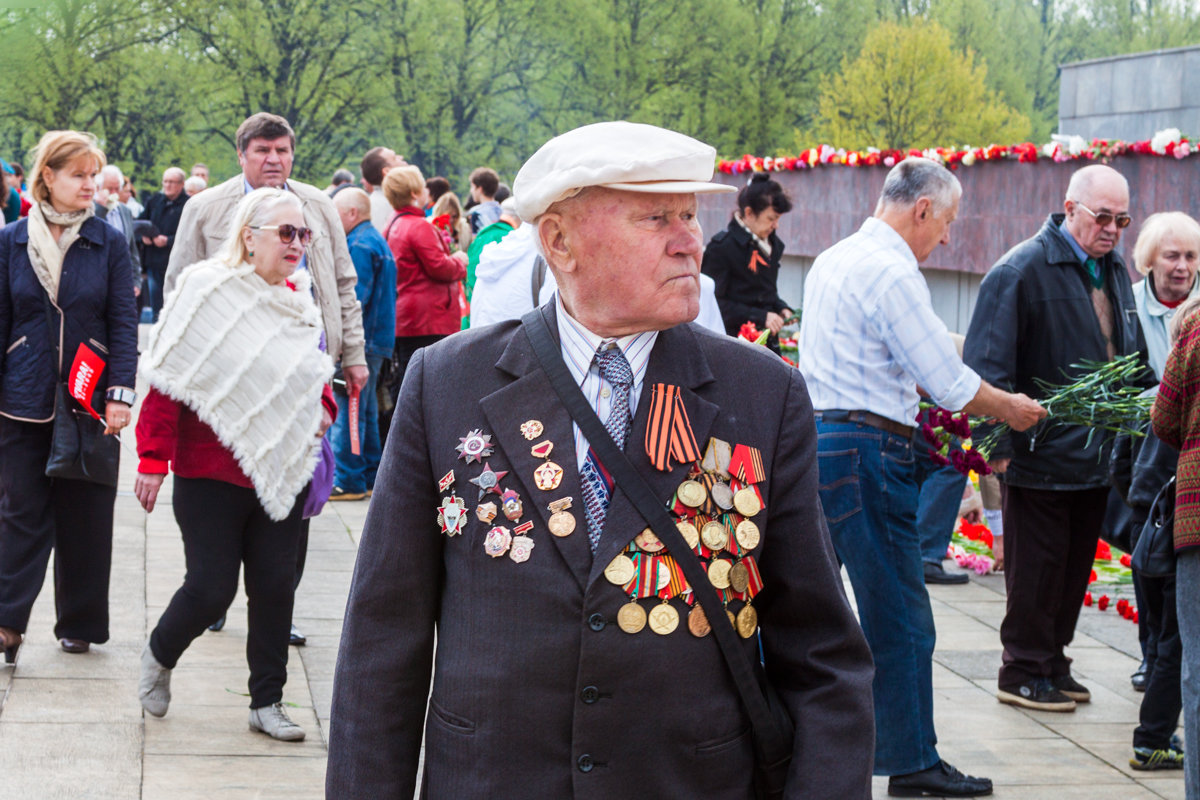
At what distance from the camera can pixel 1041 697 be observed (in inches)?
236

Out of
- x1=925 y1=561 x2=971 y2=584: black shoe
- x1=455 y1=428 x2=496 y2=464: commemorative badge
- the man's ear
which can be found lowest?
x1=925 y1=561 x2=971 y2=584: black shoe

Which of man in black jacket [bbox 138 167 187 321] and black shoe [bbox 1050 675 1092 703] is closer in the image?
black shoe [bbox 1050 675 1092 703]

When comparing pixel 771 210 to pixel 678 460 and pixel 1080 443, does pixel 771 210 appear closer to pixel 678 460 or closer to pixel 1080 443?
pixel 1080 443

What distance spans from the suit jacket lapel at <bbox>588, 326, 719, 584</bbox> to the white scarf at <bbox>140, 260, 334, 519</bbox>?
2918 mm

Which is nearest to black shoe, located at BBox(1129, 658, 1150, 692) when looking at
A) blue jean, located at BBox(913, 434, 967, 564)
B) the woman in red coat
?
blue jean, located at BBox(913, 434, 967, 564)

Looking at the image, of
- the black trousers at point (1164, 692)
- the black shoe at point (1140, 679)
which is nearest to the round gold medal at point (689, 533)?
the black trousers at point (1164, 692)

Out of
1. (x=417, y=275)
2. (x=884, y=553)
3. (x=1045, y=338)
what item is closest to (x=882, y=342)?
(x=884, y=553)

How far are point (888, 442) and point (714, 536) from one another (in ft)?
8.52

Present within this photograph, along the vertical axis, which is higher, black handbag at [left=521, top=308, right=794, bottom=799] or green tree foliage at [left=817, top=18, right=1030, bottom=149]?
green tree foliage at [left=817, top=18, right=1030, bottom=149]

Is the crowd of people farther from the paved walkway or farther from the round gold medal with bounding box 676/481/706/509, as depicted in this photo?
the paved walkway

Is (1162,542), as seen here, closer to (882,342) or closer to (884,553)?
(884,553)

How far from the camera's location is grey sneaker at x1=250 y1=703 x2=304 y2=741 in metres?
5.14

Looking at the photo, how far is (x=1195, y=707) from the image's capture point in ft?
14.0

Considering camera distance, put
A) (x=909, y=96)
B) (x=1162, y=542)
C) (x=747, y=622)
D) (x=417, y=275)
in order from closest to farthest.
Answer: (x=747, y=622), (x=1162, y=542), (x=417, y=275), (x=909, y=96)
